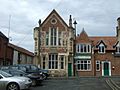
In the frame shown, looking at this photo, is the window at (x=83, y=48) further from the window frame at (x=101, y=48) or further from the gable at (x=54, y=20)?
the gable at (x=54, y=20)

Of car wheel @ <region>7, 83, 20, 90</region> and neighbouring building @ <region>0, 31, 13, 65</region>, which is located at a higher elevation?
neighbouring building @ <region>0, 31, 13, 65</region>

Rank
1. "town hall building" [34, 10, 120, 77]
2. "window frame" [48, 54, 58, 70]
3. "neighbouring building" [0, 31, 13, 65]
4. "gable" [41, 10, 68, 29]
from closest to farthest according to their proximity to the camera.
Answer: "neighbouring building" [0, 31, 13, 65] < "window frame" [48, 54, 58, 70] < "town hall building" [34, 10, 120, 77] < "gable" [41, 10, 68, 29]

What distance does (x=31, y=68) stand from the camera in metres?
31.6

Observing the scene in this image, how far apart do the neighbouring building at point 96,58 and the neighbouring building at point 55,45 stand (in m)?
2.18

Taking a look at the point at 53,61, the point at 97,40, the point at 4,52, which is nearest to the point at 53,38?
the point at 53,61

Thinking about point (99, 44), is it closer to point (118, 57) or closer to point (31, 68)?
point (118, 57)

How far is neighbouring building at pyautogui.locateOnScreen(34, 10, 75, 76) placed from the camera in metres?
52.3

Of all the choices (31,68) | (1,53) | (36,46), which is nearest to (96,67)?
(36,46)

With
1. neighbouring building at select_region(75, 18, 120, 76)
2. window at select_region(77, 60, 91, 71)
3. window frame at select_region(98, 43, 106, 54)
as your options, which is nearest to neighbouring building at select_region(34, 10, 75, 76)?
window at select_region(77, 60, 91, 71)

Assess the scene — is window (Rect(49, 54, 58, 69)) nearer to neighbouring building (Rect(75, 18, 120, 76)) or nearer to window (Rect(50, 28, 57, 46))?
window (Rect(50, 28, 57, 46))

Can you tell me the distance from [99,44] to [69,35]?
21.3 feet

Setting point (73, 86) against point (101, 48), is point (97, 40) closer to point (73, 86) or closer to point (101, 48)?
point (101, 48)

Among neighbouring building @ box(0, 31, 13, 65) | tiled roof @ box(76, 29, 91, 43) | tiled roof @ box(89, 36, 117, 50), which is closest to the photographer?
neighbouring building @ box(0, 31, 13, 65)

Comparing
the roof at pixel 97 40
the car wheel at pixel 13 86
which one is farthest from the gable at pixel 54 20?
the car wheel at pixel 13 86
